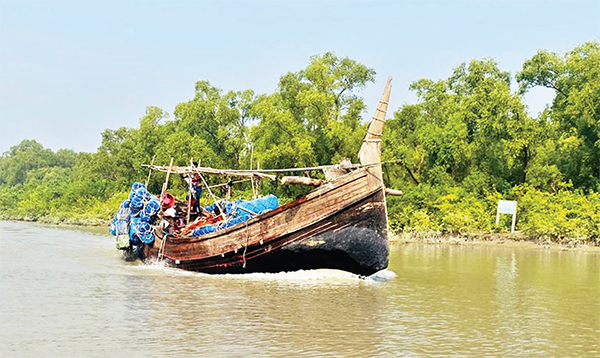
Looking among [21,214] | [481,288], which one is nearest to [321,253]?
[481,288]

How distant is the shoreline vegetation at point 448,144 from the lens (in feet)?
113

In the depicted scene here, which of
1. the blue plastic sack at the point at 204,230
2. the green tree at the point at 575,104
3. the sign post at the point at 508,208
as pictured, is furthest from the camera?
the green tree at the point at 575,104

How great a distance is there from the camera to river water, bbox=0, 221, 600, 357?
11.3 m

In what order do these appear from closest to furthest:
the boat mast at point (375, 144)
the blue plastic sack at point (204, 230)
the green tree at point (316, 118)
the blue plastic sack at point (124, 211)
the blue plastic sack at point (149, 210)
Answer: the boat mast at point (375, 144) → the blue plastic sack at point (204, 230) → the blue plastic sack at point (149, 210) → the blue plastic sack at point (124, 211) → the green tree at point (316, 118)

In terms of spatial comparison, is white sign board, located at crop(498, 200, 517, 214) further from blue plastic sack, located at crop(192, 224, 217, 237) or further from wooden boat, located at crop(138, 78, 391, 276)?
blue plastic sack, located at crop(192, 224, 217, 237)

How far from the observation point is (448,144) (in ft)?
131

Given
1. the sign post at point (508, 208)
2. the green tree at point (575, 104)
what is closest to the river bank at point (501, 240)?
the sign post at point (508, 208)

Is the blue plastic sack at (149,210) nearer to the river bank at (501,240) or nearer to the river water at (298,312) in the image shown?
the river water at (298,312)

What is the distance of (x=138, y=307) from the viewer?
47.1ft

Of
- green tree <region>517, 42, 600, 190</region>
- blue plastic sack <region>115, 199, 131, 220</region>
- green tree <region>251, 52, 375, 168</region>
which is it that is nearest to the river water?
blue plastic sack <region>115, 199, 131, 220</region>

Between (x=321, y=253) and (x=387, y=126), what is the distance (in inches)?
1071

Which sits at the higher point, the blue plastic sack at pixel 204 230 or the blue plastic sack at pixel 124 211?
the blue plastic sack at pixel 124 211

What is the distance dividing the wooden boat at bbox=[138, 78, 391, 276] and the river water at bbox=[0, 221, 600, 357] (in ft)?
1.62

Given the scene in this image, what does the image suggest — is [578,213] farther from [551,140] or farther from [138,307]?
[138,307]
